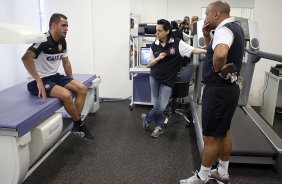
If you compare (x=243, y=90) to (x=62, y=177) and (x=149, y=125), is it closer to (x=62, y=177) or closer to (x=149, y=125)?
(x=149, y=125)

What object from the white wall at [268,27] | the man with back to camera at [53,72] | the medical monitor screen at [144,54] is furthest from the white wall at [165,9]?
the man with back to camera at [53,72]

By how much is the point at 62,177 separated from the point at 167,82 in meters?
1.50

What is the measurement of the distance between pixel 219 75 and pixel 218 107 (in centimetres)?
24

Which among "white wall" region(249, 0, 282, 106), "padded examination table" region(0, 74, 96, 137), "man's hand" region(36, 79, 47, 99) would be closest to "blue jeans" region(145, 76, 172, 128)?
"padded examination table" region(0, 74, 96, 137)

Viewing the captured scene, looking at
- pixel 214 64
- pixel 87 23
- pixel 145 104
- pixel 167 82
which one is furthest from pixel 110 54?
pixel 214 64

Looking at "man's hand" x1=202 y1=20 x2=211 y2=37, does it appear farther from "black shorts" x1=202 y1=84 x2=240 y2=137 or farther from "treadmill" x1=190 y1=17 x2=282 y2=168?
"treadmill" x1=190 y1=17 x2=282 y2=168

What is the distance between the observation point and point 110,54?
4.49 m

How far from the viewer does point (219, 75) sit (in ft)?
6.05

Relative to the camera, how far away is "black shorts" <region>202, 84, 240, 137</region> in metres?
1.87

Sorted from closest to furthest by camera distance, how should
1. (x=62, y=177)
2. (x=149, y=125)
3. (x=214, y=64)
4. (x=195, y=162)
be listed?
(x=214, y=64) → (x=62, y=177) → (x=195, y=162) → (x=149, y=125)

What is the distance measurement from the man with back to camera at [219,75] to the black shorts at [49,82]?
1.61 m

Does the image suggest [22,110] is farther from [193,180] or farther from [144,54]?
[144,54]

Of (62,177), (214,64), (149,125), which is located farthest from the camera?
(149,125)

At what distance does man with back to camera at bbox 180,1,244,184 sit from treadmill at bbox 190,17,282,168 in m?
0.46
